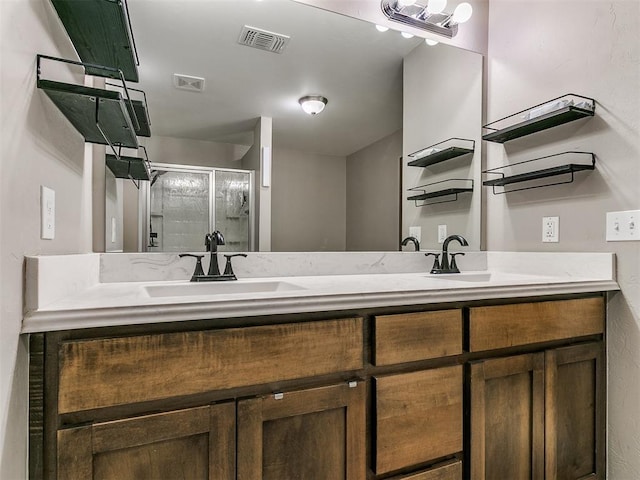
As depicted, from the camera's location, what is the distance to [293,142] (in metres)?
1.59

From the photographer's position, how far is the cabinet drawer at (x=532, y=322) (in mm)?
1161

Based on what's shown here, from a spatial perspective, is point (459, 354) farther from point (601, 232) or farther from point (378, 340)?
point (601, 232)

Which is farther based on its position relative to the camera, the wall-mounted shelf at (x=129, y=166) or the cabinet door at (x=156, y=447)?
the wall-mounted shelf at (x=129, y=166)

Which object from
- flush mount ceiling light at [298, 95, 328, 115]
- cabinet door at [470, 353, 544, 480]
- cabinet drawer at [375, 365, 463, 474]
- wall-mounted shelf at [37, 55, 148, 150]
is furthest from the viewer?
flush mount ceiling light at [298, 95, 328, 115]

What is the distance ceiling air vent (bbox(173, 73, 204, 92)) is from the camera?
4.60 ft

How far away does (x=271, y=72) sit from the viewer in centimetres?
154

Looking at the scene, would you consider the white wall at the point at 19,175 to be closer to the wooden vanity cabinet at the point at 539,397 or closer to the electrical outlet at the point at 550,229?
the wooden vanity cabinet at the point at 539,397

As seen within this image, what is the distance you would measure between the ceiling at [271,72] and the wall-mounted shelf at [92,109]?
310mm

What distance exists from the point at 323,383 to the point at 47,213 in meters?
0.80

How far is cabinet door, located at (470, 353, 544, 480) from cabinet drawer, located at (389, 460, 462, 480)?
0.05 meters

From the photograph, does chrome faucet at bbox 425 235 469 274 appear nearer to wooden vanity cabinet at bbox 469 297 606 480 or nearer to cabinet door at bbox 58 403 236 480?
wooden vanity cabinet at bbox 469 297 606 480

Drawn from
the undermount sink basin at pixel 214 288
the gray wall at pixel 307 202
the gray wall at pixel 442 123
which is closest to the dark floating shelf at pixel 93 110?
the undermount sink basin at pixel 214 288

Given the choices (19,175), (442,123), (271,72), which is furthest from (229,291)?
(442,123)

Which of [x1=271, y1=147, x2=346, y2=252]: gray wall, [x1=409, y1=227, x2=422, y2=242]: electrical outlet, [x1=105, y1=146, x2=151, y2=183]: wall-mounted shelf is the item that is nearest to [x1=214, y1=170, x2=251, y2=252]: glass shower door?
[x1=271, y1=147, x2=346, y2=252]: gray wall
